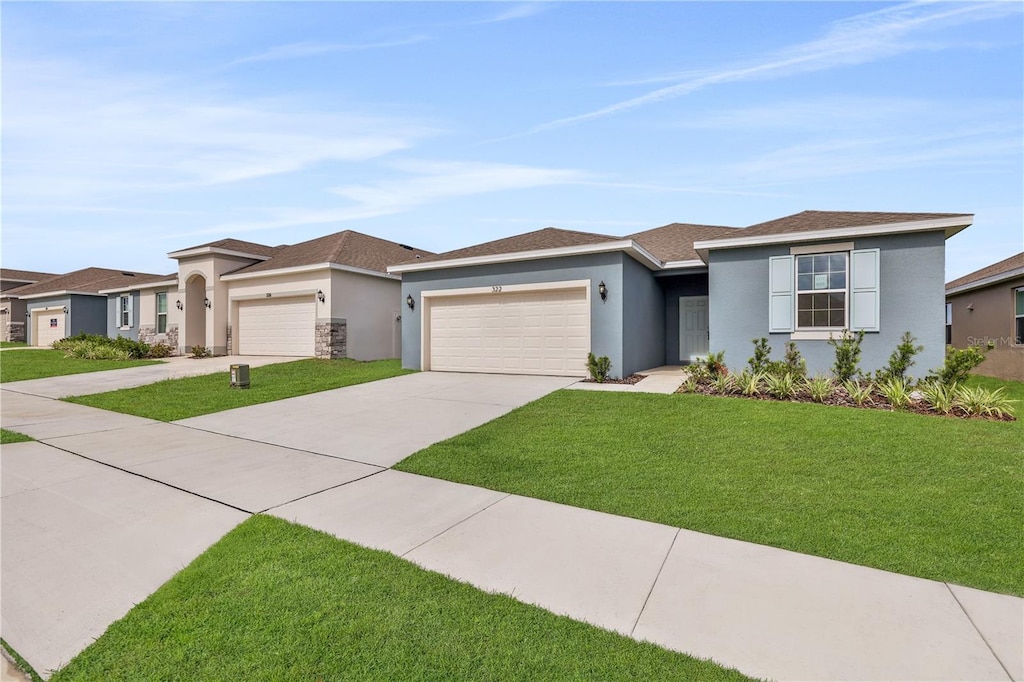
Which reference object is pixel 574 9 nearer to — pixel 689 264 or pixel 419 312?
pixel 689 264

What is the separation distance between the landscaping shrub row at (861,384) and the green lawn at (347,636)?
303 inches

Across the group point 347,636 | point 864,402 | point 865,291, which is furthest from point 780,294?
point 347,636

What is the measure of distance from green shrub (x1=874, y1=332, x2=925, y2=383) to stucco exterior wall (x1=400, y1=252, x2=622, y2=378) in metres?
5.39

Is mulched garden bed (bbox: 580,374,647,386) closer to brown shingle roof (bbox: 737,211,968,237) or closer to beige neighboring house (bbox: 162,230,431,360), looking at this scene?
brown shingle roof (bbox: 737,211,968,237)

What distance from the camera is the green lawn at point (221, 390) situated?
920 centimetres

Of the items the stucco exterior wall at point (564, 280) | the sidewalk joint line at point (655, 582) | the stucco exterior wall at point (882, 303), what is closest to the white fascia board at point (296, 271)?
the stucco exterior wall at point (564, 280)

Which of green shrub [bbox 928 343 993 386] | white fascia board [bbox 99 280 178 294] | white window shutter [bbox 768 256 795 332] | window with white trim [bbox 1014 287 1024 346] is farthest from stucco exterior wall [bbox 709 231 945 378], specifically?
white fascia board [bbox 99 280 178 294]

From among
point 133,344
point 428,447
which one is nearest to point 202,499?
point 428,447

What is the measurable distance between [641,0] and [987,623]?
30.1 ft

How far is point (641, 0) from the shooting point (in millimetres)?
8062

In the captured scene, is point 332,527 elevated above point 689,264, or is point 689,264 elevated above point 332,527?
point 689,264

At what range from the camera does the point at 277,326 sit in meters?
18.4

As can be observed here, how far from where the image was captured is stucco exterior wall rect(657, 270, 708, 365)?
50.8 feet

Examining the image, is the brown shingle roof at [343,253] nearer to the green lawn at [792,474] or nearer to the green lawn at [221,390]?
the green lawn at [221,390]
